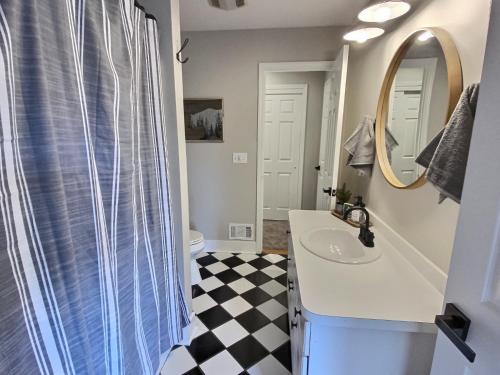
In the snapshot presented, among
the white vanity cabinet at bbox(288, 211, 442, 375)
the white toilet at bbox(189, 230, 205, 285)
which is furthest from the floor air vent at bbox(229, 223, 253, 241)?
the white vanity cabinet at bbox(288, 211, 442, 375)

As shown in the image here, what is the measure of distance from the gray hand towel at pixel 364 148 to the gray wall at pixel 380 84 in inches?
2.5

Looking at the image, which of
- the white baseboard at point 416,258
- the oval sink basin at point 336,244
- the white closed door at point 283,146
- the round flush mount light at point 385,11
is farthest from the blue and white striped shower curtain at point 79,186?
the white closed door at point 283,146

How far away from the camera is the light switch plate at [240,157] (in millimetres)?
2609

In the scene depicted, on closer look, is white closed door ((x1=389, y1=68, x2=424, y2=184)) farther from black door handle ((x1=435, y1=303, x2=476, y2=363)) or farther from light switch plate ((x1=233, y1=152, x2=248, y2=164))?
light switch plate ((x1=233, y1=152, x2=248, y2=164))

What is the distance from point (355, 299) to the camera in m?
0.89

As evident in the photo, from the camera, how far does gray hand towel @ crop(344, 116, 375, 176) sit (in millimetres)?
1629

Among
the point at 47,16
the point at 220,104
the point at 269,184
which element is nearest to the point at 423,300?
the point at 47,16

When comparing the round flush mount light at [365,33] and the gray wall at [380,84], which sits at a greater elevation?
the round flush mount light at [365,33]

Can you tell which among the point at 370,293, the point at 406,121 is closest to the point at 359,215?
the point at 406,121

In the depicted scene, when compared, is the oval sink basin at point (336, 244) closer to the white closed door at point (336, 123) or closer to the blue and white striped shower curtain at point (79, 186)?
the white closed door at point (336, 123)

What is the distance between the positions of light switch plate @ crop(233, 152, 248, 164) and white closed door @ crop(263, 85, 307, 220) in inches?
44.5

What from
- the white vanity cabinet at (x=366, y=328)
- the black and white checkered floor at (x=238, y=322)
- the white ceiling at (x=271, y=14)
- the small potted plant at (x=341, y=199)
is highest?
the white ceiling at (x=271, y=14)

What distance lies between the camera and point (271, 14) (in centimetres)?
206

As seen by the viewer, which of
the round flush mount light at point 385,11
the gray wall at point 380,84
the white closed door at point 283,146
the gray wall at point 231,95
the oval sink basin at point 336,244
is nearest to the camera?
the gray wall at point 380,84
